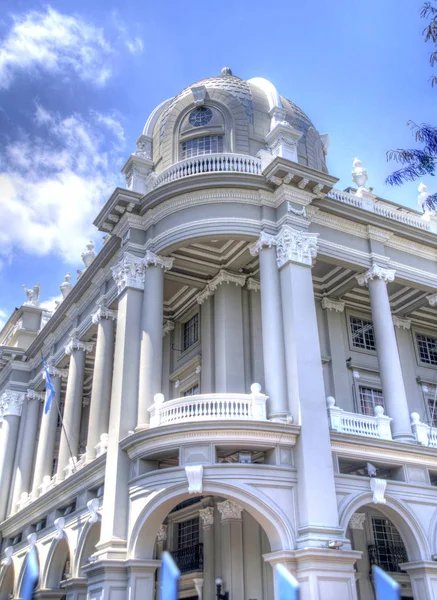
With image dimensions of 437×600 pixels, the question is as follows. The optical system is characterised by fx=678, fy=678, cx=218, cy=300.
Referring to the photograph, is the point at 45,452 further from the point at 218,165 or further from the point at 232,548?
the point at 218,165

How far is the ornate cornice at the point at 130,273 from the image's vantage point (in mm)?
24125

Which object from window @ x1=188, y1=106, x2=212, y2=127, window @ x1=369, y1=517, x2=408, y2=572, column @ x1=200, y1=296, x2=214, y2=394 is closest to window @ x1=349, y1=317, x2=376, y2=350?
column @ x1=200, y1=296, x2=214, y2=394

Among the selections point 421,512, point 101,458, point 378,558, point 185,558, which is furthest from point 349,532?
point 101,458

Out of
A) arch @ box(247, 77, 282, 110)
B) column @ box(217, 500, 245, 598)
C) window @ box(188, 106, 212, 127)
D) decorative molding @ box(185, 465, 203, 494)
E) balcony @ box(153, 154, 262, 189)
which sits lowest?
column @ box(217, 500, 245, 598)

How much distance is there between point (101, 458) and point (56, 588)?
22.0ft

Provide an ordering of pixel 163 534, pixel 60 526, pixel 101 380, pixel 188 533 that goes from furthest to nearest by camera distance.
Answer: pixel 101 380 < pixel 163 534 < pixel 60 526 < pixel 188 533

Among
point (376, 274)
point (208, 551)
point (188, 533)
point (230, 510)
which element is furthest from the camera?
point (188, 533)

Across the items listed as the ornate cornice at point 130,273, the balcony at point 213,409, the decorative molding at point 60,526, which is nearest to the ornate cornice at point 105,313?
the ornate cornice at point 130,273

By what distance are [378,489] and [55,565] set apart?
13316mm

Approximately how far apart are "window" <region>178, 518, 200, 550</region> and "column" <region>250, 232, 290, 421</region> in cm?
727

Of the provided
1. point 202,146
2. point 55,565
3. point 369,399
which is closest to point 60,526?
point 55,565

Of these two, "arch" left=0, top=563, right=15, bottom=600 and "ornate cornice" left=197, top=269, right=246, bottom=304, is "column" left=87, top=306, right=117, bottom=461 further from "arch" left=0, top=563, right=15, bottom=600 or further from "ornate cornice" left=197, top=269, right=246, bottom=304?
"arch" left=0, top=563, right=15, bottom=600

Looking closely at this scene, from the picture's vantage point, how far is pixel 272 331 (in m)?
21.7

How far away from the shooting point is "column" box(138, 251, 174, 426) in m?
21.8
